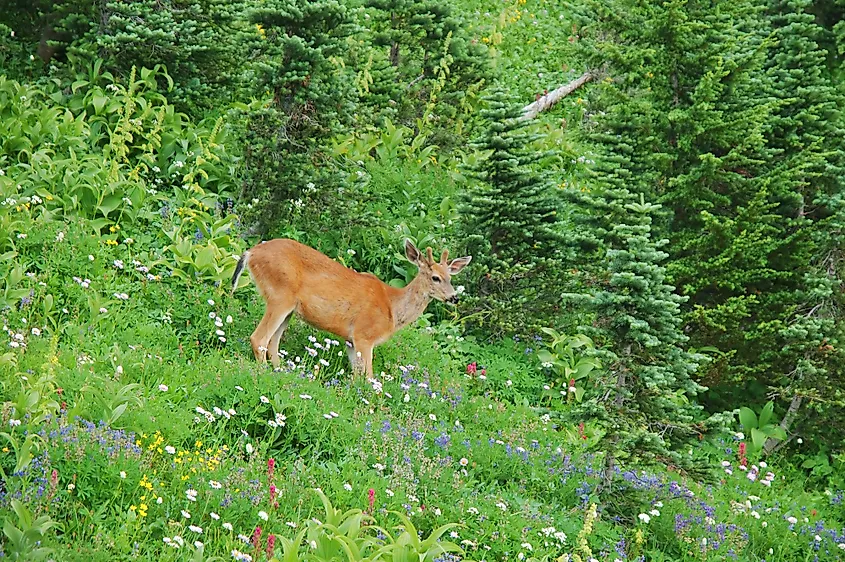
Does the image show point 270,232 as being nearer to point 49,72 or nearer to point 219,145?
point 219,145

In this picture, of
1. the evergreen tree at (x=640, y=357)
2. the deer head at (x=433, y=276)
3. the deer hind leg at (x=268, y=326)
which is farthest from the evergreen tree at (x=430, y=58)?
the evergreen tree at (x=640, y=357)

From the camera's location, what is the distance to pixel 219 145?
39.5ft

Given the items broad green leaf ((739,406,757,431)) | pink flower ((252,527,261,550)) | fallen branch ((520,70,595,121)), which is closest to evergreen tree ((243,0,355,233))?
broad green leaf ((739,406,757,431))

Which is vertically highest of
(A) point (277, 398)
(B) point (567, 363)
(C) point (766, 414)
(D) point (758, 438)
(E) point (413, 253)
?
(E) point (413, 253)

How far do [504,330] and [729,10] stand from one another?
4118 mm

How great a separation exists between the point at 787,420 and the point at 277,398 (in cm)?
597

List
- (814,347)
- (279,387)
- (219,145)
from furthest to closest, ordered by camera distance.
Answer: (219,145)
(814,347)
(279,387)

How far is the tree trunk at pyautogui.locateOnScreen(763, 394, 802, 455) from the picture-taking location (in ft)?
37.2

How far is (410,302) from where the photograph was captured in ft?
33.2

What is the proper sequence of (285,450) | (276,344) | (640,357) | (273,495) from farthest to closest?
(276,344) < (640,357) < (285,450) < (273,495)

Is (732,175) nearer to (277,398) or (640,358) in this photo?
(640,358)

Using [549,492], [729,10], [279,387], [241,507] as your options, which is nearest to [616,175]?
[729,10]

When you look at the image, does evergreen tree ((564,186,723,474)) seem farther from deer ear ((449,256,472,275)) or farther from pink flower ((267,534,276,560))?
pink flower ((267,534,276,560))

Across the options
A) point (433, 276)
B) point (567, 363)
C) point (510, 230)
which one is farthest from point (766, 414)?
point (433, 276)
